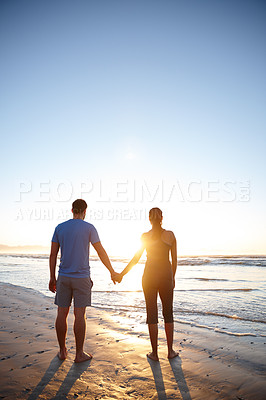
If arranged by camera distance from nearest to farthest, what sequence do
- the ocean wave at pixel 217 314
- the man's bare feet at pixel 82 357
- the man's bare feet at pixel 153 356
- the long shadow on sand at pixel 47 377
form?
1. the long shadow on sand at pixel 47 377
2. the man's bare feet at pixel 82 357
3. the man's bare feet at pixel 153 356
4. the ocean wave at pixel 217 314

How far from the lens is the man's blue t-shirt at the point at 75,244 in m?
3.96

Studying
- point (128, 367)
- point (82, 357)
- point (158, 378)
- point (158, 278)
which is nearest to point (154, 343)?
point (128, 367)

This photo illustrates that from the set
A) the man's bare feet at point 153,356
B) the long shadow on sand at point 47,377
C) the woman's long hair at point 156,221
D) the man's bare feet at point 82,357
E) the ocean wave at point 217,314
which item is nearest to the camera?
the long shadow on sand at point 47,377

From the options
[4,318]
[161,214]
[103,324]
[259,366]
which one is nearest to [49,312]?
[4,318]

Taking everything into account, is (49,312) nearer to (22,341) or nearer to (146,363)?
(22,341)

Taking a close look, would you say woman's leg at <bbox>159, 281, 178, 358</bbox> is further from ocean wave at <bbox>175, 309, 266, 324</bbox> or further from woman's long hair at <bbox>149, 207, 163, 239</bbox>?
ocean wave at <bbox>175, 309, 266, 324</bbox>

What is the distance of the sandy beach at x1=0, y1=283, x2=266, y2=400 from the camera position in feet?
10.2

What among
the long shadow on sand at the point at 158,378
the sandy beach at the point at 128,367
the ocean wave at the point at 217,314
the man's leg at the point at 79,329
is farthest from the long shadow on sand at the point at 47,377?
the ocean wave at the point at 217,314

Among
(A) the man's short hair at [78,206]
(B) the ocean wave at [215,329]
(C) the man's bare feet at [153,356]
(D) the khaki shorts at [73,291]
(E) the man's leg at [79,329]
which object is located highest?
(A) the man's short hair at [78,206]

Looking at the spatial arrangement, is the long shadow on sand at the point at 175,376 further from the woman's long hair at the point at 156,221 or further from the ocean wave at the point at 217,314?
the ocean wave at the point at 217,314

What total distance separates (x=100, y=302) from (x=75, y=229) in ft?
20.1

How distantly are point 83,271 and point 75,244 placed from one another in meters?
0.45

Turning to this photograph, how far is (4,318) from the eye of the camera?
21.1 ft

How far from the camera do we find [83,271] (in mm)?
3980
